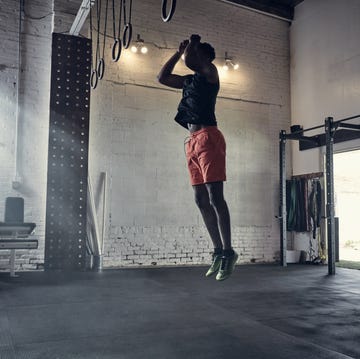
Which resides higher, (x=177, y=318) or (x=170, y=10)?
(x=170, y=10)

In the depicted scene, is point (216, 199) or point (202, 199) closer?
point (216, 199)

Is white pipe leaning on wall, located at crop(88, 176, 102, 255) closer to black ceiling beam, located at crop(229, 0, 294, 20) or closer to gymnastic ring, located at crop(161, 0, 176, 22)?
gymnastic ring, located at crop(161, 0, 176, 22)

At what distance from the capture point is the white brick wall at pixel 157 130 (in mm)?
5898

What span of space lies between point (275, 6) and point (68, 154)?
183 inches

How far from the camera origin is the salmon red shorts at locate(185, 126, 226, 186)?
2.37 meters

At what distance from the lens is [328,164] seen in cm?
581

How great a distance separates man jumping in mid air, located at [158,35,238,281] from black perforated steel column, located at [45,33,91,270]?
359 centimetres

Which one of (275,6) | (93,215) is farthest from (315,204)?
(275,6)

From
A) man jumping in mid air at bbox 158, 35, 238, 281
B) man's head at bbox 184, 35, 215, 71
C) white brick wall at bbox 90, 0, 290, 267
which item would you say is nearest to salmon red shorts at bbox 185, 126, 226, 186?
man jumping in mid air at bbox 158, 35, 238, 281

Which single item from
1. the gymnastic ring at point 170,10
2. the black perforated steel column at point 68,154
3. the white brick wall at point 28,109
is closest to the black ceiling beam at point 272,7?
the black perforated steel column at point 68,154

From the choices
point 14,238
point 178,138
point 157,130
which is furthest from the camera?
point 178,138

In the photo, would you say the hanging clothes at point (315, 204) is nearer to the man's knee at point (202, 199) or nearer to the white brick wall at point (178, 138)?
the white brick wall at point (178, 138)

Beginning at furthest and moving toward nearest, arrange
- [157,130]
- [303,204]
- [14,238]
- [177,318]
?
[303,204], [157,130], [14,238], [177,318]

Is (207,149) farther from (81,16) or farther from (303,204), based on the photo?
(303,204)
